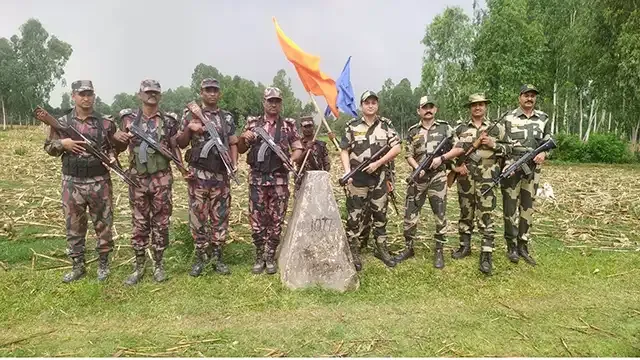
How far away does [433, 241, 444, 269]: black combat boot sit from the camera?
7.00 m

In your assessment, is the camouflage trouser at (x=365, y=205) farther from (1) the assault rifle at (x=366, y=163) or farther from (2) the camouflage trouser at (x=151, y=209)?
(2) the camouflage trouser at (x=151, y=209)

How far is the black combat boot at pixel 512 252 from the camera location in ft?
23.8

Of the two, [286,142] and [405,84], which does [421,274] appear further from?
[405,84]

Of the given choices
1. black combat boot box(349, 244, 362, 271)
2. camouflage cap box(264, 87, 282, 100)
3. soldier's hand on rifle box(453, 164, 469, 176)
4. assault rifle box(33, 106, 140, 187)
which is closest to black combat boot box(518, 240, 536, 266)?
soldier's hand on rifle box(453, 164, 469, 176)

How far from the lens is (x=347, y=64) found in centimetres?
879

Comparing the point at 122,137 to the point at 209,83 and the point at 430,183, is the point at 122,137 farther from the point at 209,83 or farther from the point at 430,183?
the point at 430,183

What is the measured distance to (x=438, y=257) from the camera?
279 inches

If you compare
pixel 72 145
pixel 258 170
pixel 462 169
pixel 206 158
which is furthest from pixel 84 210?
pixel 462 169

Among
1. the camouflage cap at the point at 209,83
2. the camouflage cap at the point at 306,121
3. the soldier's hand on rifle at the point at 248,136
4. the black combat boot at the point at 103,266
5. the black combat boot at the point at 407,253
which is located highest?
the camouflage cap at the point at 209,83

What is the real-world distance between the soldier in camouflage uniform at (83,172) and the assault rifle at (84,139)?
0.07 metres

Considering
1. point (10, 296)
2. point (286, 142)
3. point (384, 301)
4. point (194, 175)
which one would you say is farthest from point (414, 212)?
point (10, 296)

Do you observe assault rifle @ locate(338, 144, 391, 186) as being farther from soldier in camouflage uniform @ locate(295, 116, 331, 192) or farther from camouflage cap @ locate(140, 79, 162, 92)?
camouflage cap @ locate(140, 79, 162, 92)

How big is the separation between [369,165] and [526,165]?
2462 mm

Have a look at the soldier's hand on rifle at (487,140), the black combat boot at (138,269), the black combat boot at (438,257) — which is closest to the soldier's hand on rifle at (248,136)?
the black combat boot at (138,269)
